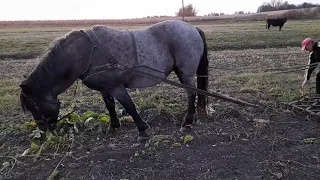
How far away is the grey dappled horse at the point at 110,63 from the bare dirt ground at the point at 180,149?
485 mm

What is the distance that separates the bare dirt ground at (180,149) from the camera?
3.96 meters

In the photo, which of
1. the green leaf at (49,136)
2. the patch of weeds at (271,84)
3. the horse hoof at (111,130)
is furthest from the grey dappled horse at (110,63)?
the patch of weeds at (271,84)

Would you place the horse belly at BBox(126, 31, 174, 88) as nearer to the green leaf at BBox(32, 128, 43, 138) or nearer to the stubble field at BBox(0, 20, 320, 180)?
the stubble field at BBox(0, 20, 320, 180)

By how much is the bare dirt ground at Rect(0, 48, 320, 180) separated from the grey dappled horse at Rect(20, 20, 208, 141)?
0.48 metres

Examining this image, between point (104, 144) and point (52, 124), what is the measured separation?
86cm

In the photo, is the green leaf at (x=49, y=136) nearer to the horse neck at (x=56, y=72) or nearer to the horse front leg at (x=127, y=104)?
the horse neck at (x=56, y=72)

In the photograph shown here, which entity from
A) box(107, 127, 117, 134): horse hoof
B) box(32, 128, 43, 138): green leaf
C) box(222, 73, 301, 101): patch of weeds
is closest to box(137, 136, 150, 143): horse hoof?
box(107, 127, 117, 134): horse hoof

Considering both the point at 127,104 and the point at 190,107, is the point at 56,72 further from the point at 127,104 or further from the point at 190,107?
the point at 190,107

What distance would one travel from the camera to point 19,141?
5008 mm

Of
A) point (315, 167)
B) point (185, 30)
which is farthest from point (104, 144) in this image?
point (315, 167)

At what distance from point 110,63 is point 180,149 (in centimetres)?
164

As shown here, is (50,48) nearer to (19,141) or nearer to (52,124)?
(52,124)

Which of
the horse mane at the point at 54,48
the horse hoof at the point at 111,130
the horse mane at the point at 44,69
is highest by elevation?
the horse mane at the point at 54,48

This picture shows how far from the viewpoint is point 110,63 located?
445 centimetres
